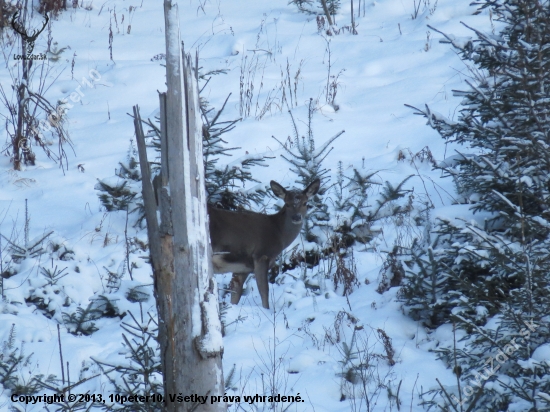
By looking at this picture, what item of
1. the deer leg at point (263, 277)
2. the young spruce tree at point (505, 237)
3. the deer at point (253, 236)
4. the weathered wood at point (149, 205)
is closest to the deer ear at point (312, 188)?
the deer at point (253, 236)

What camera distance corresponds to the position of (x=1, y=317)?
6.19 meters

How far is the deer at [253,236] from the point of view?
7.82 m

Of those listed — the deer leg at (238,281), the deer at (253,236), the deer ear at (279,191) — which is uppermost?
the deer ear at (279,191)

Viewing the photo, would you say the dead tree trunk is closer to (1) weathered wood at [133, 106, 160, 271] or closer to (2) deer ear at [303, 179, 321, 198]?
(1) weathered wood at [133, 106, 160, 271]

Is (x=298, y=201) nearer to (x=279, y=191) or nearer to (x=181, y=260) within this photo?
(x=279, y=191)

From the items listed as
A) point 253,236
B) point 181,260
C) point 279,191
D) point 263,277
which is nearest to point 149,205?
point 181,260

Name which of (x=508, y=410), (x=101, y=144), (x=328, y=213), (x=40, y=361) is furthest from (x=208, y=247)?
(x=101, y=144)

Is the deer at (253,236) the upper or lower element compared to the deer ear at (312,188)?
lower

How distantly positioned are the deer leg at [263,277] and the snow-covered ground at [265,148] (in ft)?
0.35

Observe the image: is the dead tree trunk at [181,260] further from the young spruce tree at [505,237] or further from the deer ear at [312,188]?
the deer ear at [312,188]

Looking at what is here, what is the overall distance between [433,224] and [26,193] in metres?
5.81

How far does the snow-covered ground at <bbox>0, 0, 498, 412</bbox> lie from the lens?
5.73 metres

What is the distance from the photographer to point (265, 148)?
1083cm

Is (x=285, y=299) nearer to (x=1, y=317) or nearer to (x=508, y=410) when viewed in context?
(x=1, y=317)
